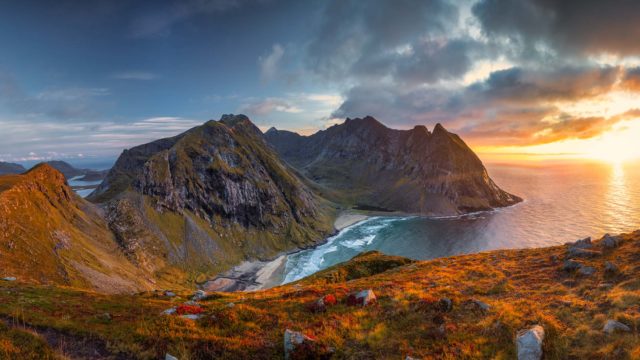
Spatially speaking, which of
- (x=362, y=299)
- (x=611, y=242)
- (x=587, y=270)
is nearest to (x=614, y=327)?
(x=362, y=299)

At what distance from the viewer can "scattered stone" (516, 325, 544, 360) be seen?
44.1ft

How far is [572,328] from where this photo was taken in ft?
53.7

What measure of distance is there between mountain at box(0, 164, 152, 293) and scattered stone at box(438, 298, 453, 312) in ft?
293

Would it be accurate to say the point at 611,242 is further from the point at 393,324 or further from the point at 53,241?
the point at 53,241

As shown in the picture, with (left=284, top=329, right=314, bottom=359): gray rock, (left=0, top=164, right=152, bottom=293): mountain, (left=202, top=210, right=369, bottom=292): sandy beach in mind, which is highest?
(left=284, top=329, right=314, bottom=359): gray rock

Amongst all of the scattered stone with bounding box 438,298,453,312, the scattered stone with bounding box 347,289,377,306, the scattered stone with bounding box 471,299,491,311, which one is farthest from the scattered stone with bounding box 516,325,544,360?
the scattered stone with bounding box 347,289,377,306

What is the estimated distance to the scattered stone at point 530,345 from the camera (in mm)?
13438

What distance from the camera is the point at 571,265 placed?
1203 inches

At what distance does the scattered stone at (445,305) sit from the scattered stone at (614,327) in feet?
26.2

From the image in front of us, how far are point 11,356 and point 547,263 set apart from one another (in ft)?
158

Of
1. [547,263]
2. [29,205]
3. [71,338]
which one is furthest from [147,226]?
[547,263]

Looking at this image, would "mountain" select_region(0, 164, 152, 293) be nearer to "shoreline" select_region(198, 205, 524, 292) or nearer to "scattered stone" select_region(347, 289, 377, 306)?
"shoreline" select_region(198, 205, 524, 292)

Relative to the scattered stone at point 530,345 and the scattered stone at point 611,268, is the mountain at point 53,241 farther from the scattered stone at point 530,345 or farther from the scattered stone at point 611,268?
the scattered stone at point 611,268

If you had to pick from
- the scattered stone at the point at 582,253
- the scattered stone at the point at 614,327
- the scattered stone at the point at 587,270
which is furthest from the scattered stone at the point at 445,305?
the scattered stone at the point at 582,253
